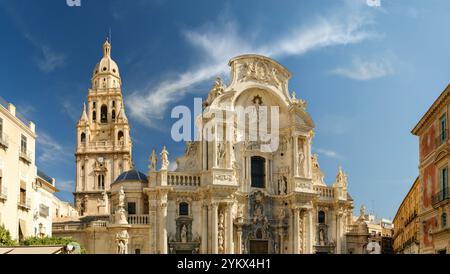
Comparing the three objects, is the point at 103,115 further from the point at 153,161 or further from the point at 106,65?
the point at 153,161

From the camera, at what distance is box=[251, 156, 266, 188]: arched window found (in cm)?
4847

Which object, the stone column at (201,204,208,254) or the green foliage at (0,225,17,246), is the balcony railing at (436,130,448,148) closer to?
the stone column at (201,204,208,254)

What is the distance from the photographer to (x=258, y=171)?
160 ft

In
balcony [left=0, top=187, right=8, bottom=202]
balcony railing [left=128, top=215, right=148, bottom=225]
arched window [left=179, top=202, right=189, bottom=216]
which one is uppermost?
balcony [left=0, top=187, right=8, bottom=202]

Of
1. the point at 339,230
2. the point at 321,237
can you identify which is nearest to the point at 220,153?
Result: the point at 321,237

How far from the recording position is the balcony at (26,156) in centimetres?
3690

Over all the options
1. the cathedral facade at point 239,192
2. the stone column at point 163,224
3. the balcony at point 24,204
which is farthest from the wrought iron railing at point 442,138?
the balcony at point 24,204

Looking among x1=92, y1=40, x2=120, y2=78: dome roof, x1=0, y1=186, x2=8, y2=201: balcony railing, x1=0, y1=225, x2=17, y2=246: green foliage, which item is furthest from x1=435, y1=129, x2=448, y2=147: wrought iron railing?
x1=92, y1=40, x2=120, y2=78: dome roof

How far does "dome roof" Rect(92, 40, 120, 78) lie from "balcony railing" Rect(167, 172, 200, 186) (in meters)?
33.4

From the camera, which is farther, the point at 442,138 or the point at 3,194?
the point at 442,138

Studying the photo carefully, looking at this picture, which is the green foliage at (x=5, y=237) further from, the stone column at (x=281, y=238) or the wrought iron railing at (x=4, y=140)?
the stone column at (x=281, y=238)

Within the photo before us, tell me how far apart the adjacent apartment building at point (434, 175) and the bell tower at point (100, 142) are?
42398 millimetres

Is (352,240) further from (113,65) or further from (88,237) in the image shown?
(113,65)

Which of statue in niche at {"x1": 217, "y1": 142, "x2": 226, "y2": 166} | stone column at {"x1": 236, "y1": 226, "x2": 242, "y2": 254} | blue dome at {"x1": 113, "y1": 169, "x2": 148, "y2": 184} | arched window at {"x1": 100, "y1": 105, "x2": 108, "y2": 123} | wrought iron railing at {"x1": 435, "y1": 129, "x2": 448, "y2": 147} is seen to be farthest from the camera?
arched window at {"x1": 100, "y1": 105, "x2": 108, "y2": 123}
